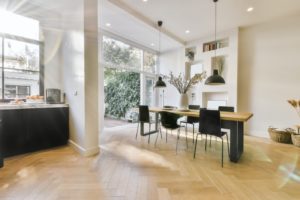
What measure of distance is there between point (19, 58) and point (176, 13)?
145 inches

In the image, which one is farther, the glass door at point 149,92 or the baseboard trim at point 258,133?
the glass door at point 149,92

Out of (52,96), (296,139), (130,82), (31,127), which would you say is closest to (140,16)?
(52,96)

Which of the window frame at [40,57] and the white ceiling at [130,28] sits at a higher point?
the white ceiling at [130,28]

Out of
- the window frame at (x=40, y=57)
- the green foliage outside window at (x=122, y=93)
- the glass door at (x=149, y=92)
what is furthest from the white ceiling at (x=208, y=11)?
the green foliage outside window at (x=122, y=93)

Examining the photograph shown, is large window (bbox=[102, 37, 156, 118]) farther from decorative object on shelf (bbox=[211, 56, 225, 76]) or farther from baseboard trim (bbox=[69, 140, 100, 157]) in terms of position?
baseboard trim (bbox=[69, 140, 100, 157])

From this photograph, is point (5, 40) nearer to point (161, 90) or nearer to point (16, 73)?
point (16, 73)

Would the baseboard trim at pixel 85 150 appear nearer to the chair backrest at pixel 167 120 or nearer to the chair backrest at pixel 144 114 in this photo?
the chair backrest at pixel 144 114

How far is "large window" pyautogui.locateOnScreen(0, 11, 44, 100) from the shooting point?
3.34 metres

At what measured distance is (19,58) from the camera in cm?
357

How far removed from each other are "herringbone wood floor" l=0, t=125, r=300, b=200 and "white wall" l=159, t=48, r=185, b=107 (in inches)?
132

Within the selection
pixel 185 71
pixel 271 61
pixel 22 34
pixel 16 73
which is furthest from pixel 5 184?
pixel 271 61

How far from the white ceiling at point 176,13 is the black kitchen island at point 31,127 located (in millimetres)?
2000

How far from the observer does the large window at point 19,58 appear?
11.0 ft

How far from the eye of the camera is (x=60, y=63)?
3.71 metres
